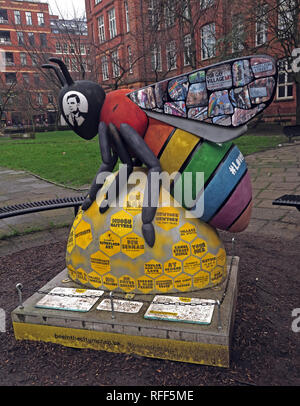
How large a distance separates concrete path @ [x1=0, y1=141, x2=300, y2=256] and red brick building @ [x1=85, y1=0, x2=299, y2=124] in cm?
755

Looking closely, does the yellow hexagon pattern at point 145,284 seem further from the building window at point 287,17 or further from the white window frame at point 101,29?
the white window frame at point 101,29

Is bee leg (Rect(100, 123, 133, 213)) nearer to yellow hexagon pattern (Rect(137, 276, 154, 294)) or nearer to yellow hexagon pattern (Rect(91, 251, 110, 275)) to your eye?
yellow hexagon pattern (Rect(91, 251, 110, 275))

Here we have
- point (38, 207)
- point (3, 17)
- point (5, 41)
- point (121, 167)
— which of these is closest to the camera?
point (121, 167)

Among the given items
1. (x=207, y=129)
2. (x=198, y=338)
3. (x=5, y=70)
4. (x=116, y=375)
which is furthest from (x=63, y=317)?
(x=5, y=70)

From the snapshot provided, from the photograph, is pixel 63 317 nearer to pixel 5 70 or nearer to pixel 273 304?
pixel 273 304

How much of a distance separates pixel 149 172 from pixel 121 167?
1.21 feet

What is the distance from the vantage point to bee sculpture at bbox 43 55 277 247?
2893 millimetres

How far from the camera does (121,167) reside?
3.39m

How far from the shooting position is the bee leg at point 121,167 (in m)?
3.24

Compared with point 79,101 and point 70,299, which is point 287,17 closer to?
point 79,101

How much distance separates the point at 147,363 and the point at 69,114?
2.26m

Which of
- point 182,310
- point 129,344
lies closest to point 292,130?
point 182,310

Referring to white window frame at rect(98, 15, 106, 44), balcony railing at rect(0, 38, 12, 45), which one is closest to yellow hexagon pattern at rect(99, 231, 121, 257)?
white window frame at rect(98, 15, 106, 44)

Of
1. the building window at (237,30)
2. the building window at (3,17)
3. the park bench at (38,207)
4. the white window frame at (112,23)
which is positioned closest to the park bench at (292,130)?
the building window at (237,30)
